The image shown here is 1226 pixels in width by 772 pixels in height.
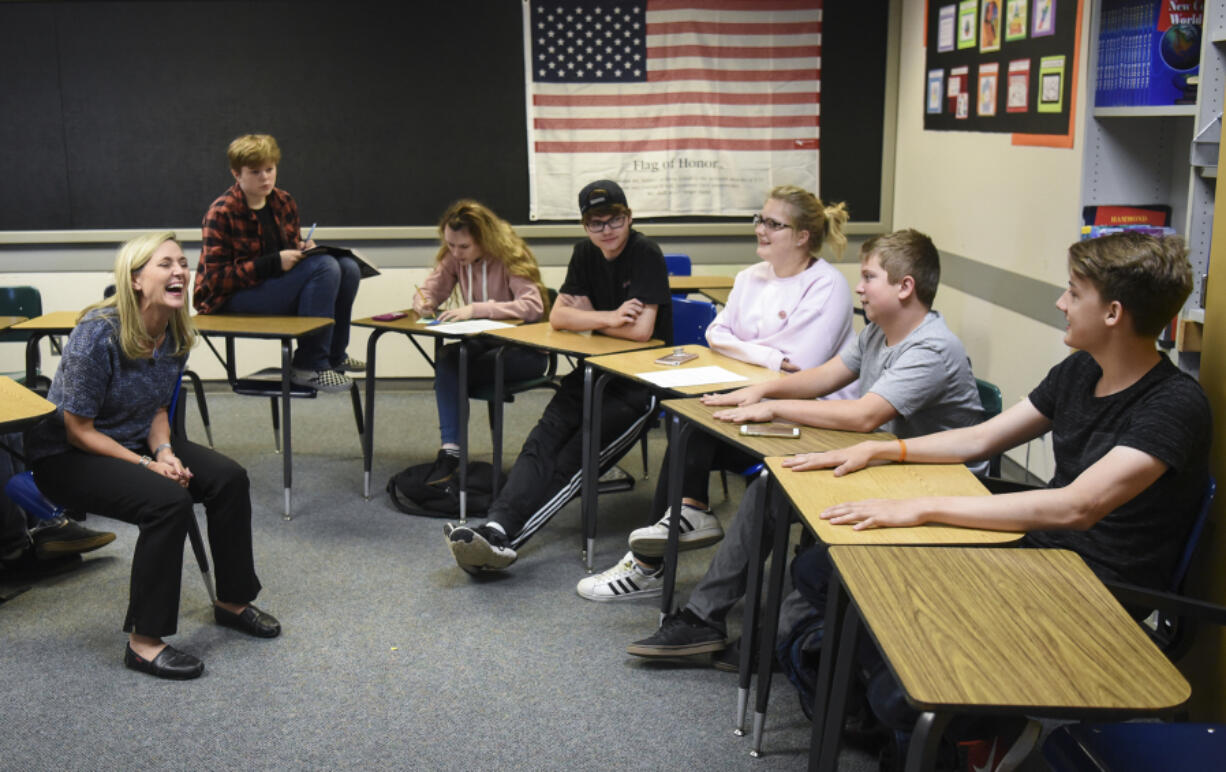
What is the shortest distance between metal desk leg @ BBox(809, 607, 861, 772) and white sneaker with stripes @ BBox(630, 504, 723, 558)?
54.9 inches

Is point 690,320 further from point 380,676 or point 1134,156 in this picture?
point 380,676

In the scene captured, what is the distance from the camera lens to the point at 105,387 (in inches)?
114

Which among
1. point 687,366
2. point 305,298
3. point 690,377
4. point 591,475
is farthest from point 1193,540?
point 305,298

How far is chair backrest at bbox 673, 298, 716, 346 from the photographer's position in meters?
4.18

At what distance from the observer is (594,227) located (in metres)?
3.80

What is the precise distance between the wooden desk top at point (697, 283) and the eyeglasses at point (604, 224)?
45.8 inches

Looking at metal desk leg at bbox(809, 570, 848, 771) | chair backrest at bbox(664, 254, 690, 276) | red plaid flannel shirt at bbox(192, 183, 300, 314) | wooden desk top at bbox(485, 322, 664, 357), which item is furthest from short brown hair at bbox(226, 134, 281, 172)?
metal desk leg at bbox(809, 570, 848, 771)

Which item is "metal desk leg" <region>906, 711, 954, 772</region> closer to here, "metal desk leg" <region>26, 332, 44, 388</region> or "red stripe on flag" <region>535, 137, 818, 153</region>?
"metal desk leg" <region>26, 332, 44, 388</region>

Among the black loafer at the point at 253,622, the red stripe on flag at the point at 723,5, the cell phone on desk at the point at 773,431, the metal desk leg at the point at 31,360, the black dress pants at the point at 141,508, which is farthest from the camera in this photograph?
the red stripe on flag at the point at 723,5

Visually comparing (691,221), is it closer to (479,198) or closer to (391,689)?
(479,198)

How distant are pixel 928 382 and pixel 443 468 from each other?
2180 mm

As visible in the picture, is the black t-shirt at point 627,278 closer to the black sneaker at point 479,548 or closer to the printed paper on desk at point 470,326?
the printed paper on desk at point 470,326

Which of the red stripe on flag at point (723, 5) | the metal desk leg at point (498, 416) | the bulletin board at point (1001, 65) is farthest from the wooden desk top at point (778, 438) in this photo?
the red stripe on flag at point (723, 5)

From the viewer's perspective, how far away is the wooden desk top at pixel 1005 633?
4.51 feet
